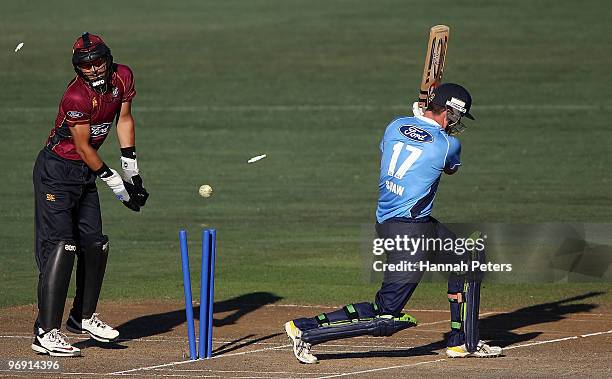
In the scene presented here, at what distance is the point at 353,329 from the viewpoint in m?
10.1

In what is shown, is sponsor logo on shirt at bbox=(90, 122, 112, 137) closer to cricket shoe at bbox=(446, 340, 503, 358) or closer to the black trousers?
the black trousers

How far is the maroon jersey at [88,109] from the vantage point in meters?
10.6

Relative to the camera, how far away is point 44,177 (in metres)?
10.8

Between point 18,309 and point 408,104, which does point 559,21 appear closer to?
point 408,104

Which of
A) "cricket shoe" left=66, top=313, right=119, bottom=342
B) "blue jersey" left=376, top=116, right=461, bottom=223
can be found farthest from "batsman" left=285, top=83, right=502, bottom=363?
"cricket shoe" left=66, top=313, right=119, bottom=342

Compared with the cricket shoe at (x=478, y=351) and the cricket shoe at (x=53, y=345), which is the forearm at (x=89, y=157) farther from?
the cricket shoe at (x=478, y=351)

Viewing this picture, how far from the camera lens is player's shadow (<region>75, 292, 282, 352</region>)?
38.7ft

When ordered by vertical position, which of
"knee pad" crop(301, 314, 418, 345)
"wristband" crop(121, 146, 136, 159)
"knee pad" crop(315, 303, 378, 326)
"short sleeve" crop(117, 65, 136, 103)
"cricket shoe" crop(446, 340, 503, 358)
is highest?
"short sleeve" crop(117, 65, 136, 103)

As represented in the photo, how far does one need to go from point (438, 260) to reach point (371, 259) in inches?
256

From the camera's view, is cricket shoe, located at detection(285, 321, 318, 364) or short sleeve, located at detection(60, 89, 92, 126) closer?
cricket shoe, located at detection(285, 321, 318, 364)

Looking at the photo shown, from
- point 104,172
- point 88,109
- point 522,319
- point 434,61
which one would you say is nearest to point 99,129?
point 88,109

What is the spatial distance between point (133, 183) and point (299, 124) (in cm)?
1713

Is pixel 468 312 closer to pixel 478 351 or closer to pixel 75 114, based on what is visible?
pixel 478 351

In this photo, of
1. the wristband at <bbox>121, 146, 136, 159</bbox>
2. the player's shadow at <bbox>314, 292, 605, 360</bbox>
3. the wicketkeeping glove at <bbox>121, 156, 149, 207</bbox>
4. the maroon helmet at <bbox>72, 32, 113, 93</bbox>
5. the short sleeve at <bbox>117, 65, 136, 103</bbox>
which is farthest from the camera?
the wristband at <bbox>121, 146, 136, 159</bbox>
